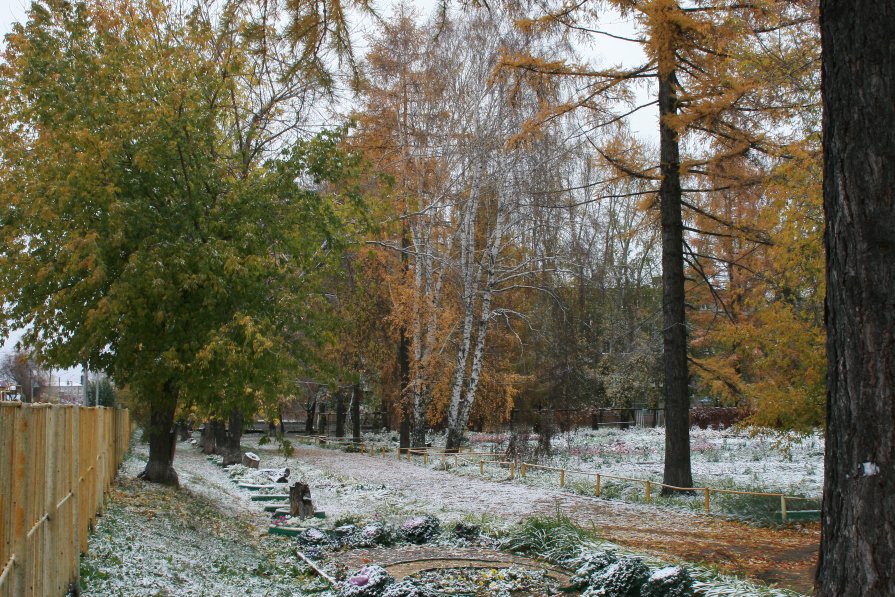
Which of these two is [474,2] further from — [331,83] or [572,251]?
[572,251]

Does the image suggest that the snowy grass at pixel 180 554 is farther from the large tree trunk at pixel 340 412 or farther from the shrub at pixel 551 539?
the large tree trunk at pixel 340 412

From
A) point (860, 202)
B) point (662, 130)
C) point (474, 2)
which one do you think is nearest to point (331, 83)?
point (474, 2)

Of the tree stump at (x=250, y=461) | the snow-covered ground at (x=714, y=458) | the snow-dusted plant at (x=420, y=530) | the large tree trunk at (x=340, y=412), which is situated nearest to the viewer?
the snow-dusted plant at (x=420, y=530)

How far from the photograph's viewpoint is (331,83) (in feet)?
25.5

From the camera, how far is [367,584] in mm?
8367

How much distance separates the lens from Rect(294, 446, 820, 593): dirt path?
10148 millimetres

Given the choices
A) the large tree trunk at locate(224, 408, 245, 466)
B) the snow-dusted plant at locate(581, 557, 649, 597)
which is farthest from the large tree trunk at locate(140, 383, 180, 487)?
the large tree trunk at locate(224, 408, 245, 466)

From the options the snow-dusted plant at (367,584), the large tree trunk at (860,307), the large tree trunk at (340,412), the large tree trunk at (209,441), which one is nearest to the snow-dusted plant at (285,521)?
the snow-dusted plant at (367,584)

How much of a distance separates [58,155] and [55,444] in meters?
9.08

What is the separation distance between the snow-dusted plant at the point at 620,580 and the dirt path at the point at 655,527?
1385mm

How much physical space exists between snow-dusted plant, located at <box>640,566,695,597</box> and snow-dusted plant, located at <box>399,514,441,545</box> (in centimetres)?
481

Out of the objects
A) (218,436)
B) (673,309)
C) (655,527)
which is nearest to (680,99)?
(673,309)

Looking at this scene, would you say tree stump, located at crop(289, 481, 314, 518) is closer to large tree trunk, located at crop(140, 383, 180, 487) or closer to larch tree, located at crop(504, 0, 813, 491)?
large tree trunk, located at crop(140, 383, 180, 487)

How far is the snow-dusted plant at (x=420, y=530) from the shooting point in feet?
40.8
